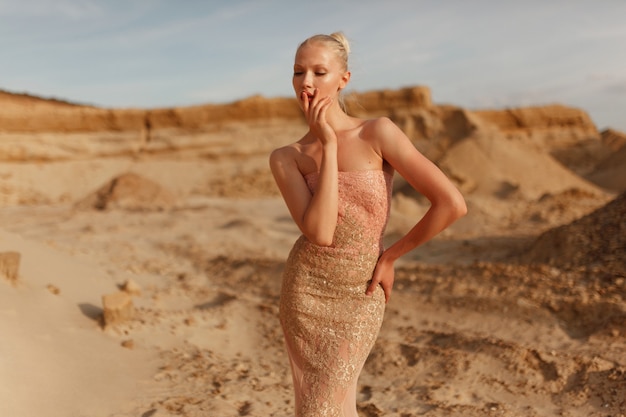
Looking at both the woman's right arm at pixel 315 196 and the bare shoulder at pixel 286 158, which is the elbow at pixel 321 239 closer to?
the woman's right arm at pixel 315 196

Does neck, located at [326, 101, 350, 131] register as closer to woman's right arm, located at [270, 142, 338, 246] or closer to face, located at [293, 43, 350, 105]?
face, located at [293, 43, 350, 105]

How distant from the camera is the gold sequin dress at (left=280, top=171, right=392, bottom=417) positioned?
2.20m

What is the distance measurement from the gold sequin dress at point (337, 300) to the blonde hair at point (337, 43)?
410mm

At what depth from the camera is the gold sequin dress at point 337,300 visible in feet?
7.22

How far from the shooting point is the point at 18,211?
593 inches

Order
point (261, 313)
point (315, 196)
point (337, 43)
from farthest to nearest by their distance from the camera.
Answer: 1. point (261, 313)
2. point (337, 43)
3. point (315, 196)

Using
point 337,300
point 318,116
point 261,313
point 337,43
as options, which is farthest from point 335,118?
point 261,313

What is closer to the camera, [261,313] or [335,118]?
[335,118]

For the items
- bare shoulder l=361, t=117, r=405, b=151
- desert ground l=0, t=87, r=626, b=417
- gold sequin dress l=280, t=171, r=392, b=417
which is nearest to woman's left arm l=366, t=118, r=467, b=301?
bare shoulder l=361, t=117, r=405, b=151

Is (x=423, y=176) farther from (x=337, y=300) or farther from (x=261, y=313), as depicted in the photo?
(x=261, y=313)

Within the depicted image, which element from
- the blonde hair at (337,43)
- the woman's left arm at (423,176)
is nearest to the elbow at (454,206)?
the woman's left arm at (423,176)

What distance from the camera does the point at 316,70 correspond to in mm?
2148

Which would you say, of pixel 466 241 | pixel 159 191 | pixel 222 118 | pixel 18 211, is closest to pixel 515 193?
pixel 466 241

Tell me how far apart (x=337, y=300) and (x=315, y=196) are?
Result: 42cm
